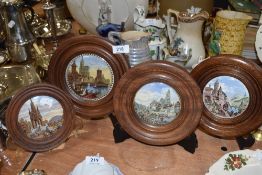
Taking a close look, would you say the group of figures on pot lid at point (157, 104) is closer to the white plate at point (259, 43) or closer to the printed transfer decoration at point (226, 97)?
the printed transfer decoration at point (226, 97)

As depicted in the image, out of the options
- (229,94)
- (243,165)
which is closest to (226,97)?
(229,94)

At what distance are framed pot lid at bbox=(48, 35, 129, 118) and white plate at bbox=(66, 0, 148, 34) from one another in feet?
0.95

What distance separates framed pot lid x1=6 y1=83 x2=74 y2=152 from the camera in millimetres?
839

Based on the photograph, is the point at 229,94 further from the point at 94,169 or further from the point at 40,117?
the point at 40,117

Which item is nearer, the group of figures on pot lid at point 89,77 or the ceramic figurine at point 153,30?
the group of figures on pot lid at point 89,77

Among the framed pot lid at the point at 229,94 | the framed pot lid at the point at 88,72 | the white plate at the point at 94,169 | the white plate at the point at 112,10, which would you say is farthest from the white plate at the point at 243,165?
the white plate at the point at 112,10

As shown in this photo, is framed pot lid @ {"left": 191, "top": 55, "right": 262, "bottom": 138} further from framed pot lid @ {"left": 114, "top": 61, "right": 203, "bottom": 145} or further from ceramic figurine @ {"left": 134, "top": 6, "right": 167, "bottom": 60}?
ceramic figurine @ {"left": 134, "top": 6, "right": 167, "bottom": 60}

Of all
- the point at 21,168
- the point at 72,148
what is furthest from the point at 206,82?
the point at 21,168

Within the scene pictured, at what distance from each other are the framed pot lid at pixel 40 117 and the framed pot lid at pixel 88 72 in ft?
Answer: 0.32

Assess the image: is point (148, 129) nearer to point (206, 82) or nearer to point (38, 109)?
point (206, 82)

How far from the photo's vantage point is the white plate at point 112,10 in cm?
113

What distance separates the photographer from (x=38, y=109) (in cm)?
86

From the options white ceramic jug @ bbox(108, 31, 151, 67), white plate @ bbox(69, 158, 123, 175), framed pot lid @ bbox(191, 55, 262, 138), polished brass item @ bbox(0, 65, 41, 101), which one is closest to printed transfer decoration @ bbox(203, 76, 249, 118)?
framed pot lid @ bbox(191, 55, 262, 138)

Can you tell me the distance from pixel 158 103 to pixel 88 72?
0.80 ft
